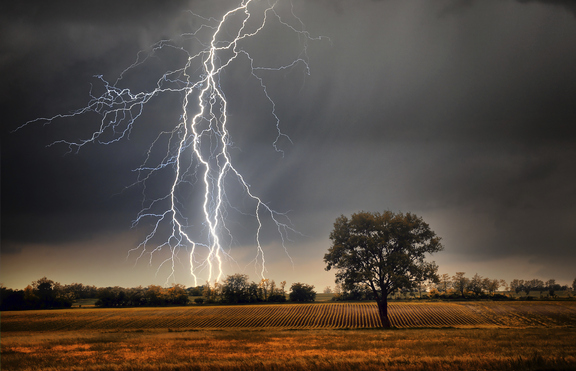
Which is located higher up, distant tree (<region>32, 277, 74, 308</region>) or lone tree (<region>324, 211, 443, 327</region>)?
lone tree (<region>324, 211, 443, 327</region>)

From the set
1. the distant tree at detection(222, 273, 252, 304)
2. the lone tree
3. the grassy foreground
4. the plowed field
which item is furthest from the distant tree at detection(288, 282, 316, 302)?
the grassy foreground

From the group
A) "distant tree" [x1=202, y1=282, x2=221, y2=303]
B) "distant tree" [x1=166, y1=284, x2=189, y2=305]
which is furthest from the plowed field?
"distant tree" [x1=202, y1=282, x2=221, y2=303]

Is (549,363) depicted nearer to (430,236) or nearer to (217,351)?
(217,351)

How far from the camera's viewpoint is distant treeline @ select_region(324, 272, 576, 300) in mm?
31188

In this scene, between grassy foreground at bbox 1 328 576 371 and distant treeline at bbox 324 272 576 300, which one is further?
distant treeline at bbox 324 272 576 300

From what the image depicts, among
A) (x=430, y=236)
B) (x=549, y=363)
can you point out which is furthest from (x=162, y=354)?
(x=430, y=236)

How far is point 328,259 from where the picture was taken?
31.6 metres

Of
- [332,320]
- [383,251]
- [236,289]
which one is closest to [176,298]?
[236,289]

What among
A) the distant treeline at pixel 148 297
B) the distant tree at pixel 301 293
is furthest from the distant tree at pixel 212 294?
the distant tree at pixel 301 293

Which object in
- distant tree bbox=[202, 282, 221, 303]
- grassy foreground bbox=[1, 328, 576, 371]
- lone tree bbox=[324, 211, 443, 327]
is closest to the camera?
grassy foreground bbox=[1, 328, 576, 371]

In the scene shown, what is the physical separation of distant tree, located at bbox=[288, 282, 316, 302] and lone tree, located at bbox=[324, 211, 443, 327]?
1506 inches

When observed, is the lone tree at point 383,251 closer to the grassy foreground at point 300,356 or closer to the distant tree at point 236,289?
the grassy foreground at point 300,356

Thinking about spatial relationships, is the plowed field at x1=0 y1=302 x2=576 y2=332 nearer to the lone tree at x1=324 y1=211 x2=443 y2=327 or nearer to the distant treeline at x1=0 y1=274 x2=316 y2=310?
the lone tree at x1=324 y1=211 x2=443 y2=327

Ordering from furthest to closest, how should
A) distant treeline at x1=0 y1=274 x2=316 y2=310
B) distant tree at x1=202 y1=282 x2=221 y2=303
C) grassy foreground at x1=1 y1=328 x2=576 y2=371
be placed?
distant tree at x1=202 y1=282 x2=221 y2=303, distant treeline at x1=0 y1=274 x2=316 y2=310, grassy foreground at x1=1 y1=328 x2=576 y2=371
